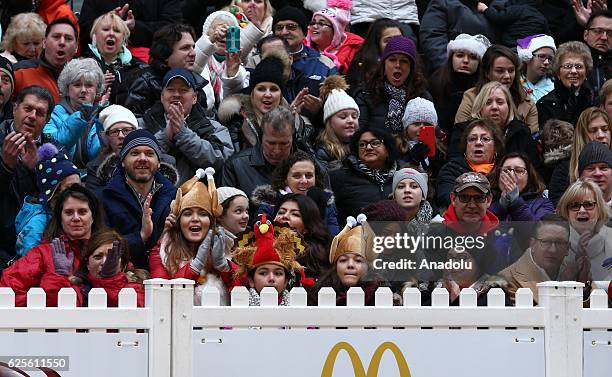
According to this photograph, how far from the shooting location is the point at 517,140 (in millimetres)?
14523

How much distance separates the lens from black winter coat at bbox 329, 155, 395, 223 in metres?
13.5

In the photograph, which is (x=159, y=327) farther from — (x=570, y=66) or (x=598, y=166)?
(x=570, y=66)

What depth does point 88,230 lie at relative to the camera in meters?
11.6

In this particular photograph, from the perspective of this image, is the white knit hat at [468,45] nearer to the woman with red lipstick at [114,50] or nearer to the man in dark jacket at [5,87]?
the woman with red lipstick at [114,50]

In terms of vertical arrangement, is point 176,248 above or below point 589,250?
above

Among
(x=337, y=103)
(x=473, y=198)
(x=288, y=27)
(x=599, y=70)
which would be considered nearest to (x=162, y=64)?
(x=337, y=103)

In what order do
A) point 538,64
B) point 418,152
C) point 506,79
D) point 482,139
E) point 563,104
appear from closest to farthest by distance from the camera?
point 482,139, point 418,152, point 506,79, point 563,104, point 538,64

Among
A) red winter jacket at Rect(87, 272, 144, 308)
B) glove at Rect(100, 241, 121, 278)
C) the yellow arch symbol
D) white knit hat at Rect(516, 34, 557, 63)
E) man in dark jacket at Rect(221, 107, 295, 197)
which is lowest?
the yellow arch symbol

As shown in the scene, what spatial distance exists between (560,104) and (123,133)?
14.4 feet

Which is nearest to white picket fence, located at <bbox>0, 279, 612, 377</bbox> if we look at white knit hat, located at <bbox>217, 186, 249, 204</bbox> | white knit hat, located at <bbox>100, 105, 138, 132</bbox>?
white knit hat, located at <bbox>217, 186, 249, 204</bbox>

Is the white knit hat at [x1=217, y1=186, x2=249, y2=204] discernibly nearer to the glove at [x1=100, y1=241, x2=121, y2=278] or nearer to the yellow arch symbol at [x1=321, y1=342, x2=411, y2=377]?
the glove at [x1=100, y1=241, x2=121, y2=278]

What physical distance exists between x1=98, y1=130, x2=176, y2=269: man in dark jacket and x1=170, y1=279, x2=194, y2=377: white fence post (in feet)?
8.92

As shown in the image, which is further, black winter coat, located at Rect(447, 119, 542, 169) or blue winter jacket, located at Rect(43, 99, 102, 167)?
black winter coat, located at Rect(447, 119, 542, 169)

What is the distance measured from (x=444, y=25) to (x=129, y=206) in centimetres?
555
